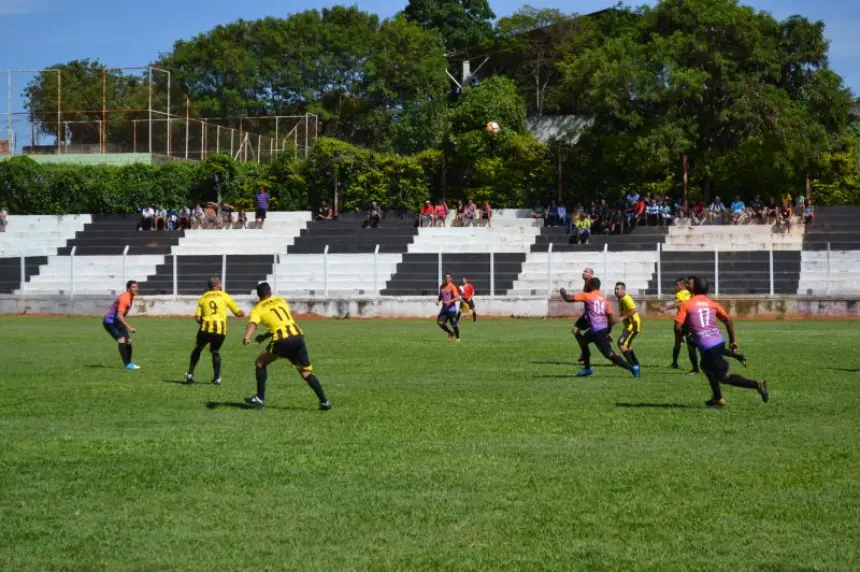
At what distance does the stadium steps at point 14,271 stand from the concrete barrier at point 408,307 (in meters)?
0.74

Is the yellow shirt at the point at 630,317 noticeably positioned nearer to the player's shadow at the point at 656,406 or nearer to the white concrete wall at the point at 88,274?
the player's shadow at the point at 656,406

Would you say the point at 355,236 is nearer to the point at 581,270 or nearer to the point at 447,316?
the point at 581,270

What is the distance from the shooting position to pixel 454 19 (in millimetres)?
78562

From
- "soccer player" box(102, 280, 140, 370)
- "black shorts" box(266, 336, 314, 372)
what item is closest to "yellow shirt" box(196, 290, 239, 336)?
"soccer player" box(102, 280, 140, 370)

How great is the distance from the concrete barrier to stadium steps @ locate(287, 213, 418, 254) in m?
4.20

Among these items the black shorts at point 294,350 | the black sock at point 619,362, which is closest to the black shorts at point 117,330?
the black shorts at point 294,350

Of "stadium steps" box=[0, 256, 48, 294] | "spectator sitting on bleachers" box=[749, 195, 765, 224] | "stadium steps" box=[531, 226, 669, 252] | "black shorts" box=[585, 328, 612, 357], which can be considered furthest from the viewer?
"spectator sitting on bleachers" box=[749, 195, 765, 224]

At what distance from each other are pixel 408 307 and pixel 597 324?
22.0 m

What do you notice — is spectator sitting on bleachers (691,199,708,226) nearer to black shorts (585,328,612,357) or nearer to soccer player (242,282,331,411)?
black shorts (585,328,612,357)

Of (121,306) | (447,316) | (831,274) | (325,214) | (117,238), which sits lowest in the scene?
(447,316)

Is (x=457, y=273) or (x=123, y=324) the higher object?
(x=457, y=273)

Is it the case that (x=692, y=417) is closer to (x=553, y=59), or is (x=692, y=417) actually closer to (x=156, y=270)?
(x=156, y=270)

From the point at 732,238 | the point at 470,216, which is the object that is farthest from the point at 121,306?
the point at 470,216

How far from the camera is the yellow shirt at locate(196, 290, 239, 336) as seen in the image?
18.9 metres
